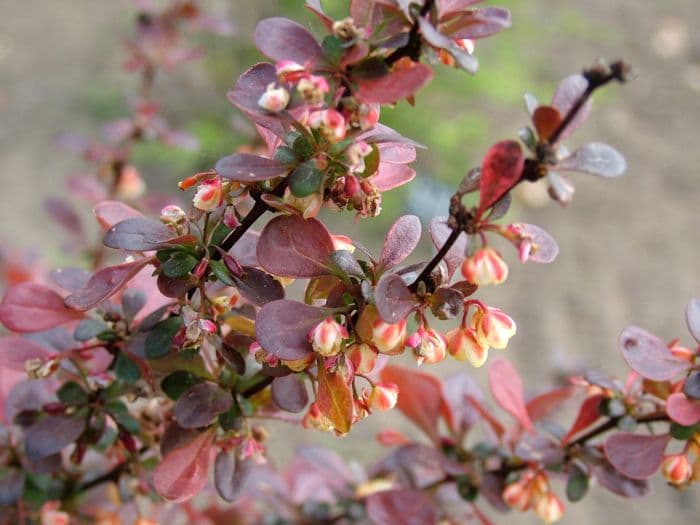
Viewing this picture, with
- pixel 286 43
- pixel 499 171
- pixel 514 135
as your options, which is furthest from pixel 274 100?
pixel 514 135

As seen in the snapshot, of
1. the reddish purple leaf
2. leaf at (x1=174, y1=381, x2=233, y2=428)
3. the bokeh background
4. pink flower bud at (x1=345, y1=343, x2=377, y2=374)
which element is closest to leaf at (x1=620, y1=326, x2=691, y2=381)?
the reddish purple leaf

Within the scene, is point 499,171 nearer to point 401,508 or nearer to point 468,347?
point 468,347

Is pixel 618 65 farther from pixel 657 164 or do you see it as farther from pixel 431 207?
pixel 657 164

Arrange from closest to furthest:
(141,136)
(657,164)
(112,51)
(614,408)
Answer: (614,408) → (141,136) → (657,164) → (112,51)

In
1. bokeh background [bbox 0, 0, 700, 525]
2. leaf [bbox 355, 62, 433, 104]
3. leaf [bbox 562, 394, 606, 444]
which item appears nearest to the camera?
A: leaf [bbox 355, 62, 433, 104]

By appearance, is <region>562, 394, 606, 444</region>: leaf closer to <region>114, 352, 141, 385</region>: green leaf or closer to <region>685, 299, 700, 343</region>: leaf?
<region>685, 299, 700, 343</region>: leaf

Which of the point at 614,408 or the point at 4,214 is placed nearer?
the point at 614,408

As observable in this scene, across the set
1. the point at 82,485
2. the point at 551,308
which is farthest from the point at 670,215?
the point at 82,485
